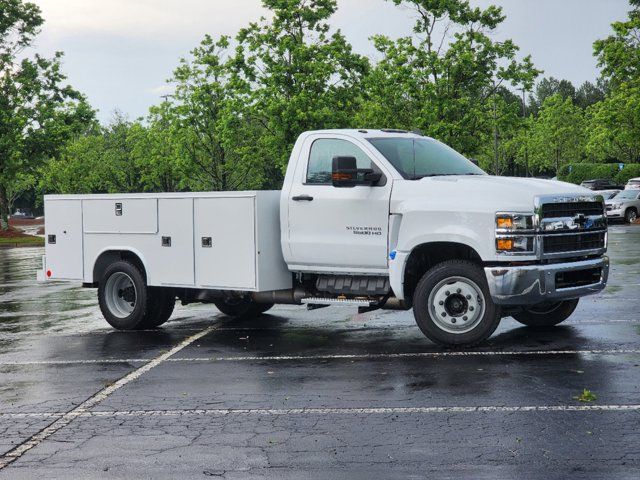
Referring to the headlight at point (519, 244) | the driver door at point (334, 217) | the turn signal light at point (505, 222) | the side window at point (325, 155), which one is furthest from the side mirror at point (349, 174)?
the headlight at point (519, 244)

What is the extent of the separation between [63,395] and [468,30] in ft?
124

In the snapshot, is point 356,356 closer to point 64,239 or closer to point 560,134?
point 64,239

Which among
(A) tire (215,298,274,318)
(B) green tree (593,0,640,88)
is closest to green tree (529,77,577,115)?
(B) green tree (593,0,640,88)

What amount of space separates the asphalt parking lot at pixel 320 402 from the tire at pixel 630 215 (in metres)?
33.5

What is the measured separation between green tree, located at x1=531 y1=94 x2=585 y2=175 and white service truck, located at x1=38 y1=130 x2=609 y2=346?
281ft

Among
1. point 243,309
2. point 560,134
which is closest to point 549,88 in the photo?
point 560,134

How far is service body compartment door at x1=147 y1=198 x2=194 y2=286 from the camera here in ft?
39.1

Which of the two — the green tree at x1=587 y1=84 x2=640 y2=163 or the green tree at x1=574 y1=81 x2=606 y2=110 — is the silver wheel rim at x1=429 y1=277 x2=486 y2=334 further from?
the green tree at x1=574 y1=81 x2=606 y2=110

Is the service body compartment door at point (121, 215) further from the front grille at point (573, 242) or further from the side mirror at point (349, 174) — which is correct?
the front grille at point (573, 242)

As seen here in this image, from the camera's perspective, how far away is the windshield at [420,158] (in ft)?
35.4

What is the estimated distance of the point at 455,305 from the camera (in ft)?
33.2

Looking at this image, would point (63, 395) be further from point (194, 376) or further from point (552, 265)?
point (552, 265)

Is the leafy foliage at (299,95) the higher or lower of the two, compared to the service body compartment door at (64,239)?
higher

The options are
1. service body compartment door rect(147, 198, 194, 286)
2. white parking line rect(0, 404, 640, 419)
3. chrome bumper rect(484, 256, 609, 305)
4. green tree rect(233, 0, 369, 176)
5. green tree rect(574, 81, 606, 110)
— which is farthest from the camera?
green tree rect(574, 81, 606, 110)
